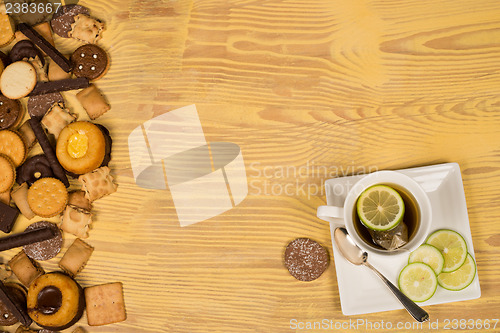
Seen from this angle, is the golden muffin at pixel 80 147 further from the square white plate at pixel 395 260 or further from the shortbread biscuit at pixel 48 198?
the square white plate at pixel 395 260

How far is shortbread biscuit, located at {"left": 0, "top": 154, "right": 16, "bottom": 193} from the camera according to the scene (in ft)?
3.75

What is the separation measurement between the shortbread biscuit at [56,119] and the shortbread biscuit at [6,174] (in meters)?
0.15

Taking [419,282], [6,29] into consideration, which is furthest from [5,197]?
[419,282]

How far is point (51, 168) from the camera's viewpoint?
115 cm

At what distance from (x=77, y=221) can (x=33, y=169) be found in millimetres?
218

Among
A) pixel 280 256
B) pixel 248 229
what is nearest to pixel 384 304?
pixel 280 256

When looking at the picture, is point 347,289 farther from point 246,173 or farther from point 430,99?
point 430,99

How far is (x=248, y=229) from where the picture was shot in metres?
1.09

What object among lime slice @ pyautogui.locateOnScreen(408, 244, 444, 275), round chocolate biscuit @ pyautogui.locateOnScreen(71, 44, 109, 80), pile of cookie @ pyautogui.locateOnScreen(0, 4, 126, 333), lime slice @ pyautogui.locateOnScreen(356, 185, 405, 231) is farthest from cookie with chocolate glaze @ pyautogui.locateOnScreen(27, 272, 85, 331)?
lime slice @ pyautogui.locateOnScreen(408, 244, 444, 275)

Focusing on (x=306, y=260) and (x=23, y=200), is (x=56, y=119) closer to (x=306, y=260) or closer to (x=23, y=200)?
(x=23, y=200)

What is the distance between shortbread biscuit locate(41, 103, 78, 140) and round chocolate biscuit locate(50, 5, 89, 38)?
23cm

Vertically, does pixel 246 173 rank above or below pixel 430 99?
below

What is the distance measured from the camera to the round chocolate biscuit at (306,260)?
1.05 m

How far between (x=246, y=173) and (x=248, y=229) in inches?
6.1
